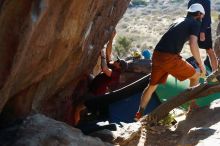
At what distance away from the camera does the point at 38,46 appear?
5.88m

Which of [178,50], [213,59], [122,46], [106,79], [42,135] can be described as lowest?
[122,46]

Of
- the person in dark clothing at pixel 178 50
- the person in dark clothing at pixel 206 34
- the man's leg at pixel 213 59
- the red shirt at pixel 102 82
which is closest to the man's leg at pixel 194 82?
the person in dark clothing at pixel 178 50

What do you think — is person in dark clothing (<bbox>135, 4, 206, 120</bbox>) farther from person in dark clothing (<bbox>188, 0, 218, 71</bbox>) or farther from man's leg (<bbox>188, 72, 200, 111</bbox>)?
person in dark clothing (<bbox>188, 0, 218, 71</bbox>)

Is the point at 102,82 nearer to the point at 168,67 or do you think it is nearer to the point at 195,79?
the point at 168,67

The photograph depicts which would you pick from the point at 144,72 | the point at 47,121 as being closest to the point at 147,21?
the point at 144,72

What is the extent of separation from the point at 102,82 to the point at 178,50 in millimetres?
2524

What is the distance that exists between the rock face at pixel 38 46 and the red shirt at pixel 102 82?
50.7 inches

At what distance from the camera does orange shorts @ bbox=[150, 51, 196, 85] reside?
8.42 m

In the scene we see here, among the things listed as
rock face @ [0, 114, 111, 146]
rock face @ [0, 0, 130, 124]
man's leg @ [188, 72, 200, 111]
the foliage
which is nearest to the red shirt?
rock face @ [0, 0, 130, 124]

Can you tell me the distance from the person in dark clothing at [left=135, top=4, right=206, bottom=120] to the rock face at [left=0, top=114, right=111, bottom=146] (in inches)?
Result: 93.1

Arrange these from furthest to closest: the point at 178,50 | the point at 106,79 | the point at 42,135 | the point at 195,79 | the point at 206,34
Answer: the point at 106,79, the point at 206,34, the point at 195,79, the point at 178,50, the point at 42,135

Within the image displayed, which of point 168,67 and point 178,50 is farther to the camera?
point 168,67

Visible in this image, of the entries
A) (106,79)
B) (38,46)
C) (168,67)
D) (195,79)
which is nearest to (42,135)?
(38,46)

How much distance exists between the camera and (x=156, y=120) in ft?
28.8
